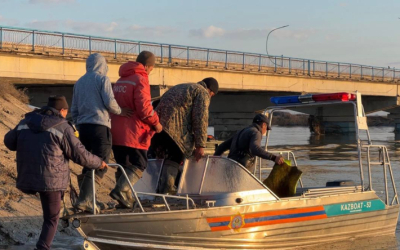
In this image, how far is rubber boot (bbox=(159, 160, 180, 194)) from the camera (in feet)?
27.5

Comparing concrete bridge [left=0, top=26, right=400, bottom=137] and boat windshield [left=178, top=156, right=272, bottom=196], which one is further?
concrete bridge [left=0, top=26, right=400, bottom=137]

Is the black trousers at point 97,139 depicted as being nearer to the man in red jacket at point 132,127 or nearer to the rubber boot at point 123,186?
the man in red jacket at point 132,127

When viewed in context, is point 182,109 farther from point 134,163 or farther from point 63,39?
point 63,39

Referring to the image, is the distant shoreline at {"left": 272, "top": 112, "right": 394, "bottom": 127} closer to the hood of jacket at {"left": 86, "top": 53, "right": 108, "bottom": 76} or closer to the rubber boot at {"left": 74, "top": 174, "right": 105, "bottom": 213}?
the hood of jacket at {"left": 86, "top": 53, "right": 108, "bottom": 76}

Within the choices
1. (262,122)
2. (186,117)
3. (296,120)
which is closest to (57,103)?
(186,117)

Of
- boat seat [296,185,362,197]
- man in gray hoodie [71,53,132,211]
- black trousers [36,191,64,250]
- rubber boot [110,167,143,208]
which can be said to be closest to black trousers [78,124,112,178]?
man in gray hoodie [71,53,132,211]

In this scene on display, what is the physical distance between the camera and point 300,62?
4534 cm

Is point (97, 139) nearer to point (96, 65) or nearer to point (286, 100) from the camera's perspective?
point (96, 65)

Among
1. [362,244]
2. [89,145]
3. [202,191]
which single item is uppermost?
[89,145]

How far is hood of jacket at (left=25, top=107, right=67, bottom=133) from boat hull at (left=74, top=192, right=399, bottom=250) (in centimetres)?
119

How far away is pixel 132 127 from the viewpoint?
24.5 ft

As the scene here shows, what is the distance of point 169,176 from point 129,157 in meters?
1.02

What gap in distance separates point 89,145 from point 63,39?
23.7 metres

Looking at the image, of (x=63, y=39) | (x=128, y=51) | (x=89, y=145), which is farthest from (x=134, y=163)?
(x=128, y=51)
